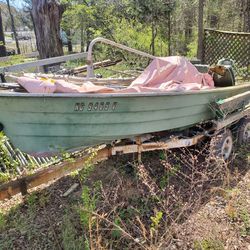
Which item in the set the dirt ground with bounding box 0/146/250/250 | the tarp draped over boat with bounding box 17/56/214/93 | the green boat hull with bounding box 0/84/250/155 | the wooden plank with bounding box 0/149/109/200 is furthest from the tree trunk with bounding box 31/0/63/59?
the wooden plank with bounding box 0/149/109/200

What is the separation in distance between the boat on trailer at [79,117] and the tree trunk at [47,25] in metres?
4.29

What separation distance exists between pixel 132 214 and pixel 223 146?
5.36ft

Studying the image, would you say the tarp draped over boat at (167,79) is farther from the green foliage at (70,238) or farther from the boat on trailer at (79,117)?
the green foliage at (70,238)

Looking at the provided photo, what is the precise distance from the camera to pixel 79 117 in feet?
9.53

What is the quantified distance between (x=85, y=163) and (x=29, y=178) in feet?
1.85

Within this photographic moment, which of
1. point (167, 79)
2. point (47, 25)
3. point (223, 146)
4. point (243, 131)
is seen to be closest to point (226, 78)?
point (243, 131)

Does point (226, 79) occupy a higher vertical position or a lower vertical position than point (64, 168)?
higher

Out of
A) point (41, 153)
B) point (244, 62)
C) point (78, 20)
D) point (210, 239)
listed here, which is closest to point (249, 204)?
point (210, 239)

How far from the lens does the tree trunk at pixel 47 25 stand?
6655 mm

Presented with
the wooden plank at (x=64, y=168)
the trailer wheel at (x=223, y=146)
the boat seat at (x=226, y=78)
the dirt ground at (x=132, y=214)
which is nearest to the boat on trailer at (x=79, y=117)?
the wooden plank at (x=64, y=168)

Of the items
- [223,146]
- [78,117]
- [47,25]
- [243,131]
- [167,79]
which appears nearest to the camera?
[78,117]

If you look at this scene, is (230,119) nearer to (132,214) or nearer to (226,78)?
(226,78)

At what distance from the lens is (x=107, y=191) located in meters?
3.39

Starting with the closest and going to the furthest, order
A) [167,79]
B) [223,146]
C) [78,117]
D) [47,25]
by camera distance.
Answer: [78,117] → [167,79] → [223,146] → [47,25]
